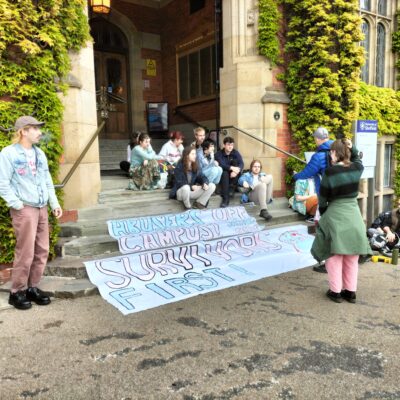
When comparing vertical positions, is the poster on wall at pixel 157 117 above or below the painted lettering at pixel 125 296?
above

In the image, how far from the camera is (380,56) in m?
10.0

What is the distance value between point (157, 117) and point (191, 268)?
309 inches

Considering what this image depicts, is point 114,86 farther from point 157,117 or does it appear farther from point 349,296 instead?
point 349,296

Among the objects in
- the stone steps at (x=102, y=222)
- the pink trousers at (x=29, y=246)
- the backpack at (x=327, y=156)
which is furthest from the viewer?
the stone steps at (x=102, y=222)

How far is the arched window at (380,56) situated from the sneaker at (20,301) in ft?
30.7

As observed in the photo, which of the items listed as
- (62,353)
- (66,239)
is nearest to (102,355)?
(62,353)

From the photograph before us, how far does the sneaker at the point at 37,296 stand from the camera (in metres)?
4.06

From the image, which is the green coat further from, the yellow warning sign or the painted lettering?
the yellow warning sign

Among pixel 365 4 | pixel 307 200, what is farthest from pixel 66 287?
pixel 365 4

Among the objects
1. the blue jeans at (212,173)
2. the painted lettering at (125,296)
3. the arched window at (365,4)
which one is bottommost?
the painted lettering at (125,296)

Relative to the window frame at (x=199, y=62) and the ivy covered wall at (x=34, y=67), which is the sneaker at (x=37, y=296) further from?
the window frame at (x=199, y=62)

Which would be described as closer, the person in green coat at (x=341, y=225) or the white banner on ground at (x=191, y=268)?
the person in green coat at (x=341, y=225)

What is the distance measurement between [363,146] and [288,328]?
490 cm

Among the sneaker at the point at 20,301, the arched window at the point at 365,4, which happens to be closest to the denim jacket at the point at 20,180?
the sneaker at the point at 20,301
